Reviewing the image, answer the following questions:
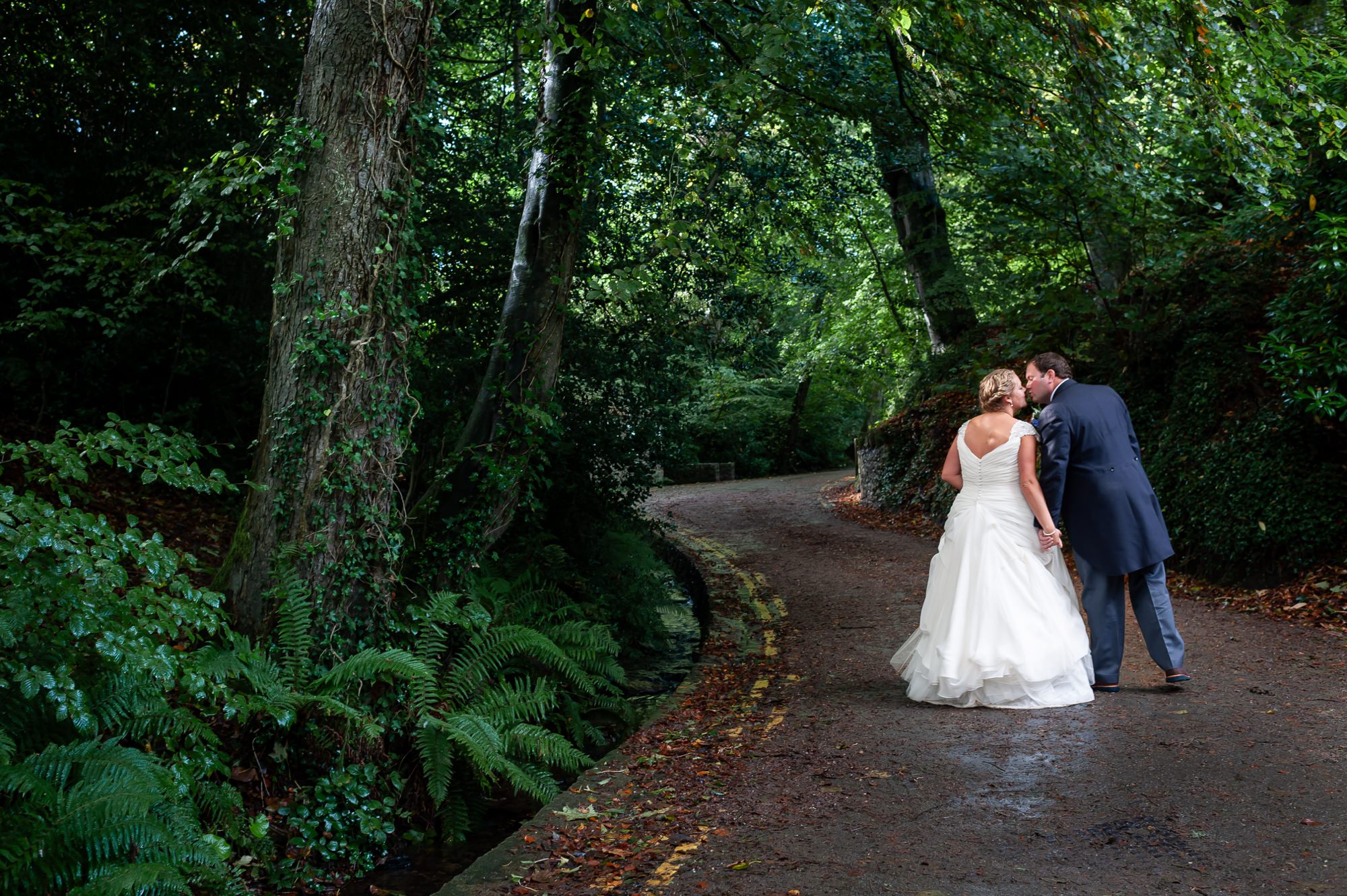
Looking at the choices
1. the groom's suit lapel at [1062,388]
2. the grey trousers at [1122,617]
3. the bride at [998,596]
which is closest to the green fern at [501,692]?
the bride at [998,596]

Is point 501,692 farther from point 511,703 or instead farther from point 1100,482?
point 1100,482

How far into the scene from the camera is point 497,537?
8820 millimetres

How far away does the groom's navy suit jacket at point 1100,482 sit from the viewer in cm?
714

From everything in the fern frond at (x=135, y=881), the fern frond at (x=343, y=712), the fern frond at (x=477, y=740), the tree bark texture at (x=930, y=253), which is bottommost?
the fern frond at (x=477, y=740)

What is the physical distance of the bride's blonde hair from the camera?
7438 mm

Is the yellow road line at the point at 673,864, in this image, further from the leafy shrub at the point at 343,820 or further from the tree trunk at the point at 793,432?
the tree trunk at the point at 793,432

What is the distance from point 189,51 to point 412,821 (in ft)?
31.9

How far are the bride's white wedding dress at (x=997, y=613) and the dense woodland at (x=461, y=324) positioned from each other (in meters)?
2.71

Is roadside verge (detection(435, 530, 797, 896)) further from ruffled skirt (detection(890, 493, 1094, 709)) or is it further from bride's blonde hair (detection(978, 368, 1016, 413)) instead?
bride's blonde hair (detection(978, 368, 1016, 413))

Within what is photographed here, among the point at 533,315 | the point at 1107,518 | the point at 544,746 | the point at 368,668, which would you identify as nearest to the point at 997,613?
the point at 1107,518

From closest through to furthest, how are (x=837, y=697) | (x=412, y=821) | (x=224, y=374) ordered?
(x=412, y=821), (x=837, y=697), (x=224, y=374)

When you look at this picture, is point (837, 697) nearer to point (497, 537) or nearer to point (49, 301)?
point (497, 537)

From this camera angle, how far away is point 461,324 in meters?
11.8

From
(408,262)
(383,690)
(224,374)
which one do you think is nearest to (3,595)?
(383,690)
